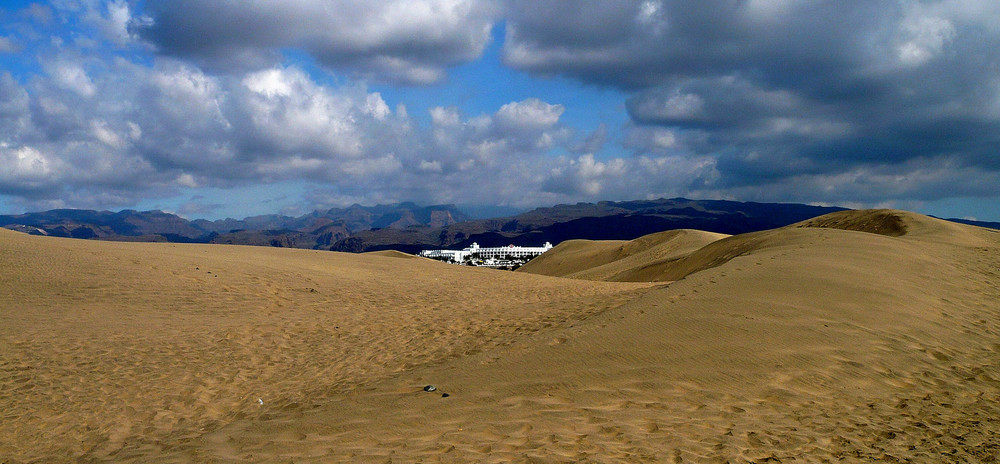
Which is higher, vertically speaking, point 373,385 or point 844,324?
point 844,324

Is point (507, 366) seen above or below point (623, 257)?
above

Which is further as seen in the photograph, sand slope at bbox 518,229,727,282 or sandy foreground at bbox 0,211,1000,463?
sand slope at bbox 518,229,727,282

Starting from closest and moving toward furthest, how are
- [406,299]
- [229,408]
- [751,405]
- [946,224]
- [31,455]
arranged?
[751,405], [31,455], [229,408], [406,299], [946,224]

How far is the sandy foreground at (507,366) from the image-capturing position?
224 inches

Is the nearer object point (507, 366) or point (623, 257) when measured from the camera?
point (507, 366)

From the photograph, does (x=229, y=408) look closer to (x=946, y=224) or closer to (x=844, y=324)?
(x=844, y=324)

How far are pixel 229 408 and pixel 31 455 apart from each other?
2.33 meters

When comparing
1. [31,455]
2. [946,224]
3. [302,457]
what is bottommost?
[31,455]

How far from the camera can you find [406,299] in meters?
17.1

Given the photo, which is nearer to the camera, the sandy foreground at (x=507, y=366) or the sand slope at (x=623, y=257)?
the sandy foreground at (x=507, y=366)

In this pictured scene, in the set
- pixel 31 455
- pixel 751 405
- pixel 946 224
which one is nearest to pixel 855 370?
pixel 751 405

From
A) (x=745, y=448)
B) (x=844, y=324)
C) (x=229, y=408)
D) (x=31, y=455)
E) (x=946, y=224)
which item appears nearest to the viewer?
(x=745, y=448)

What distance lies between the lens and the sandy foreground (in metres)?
5.69

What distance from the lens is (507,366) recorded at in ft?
28.0
